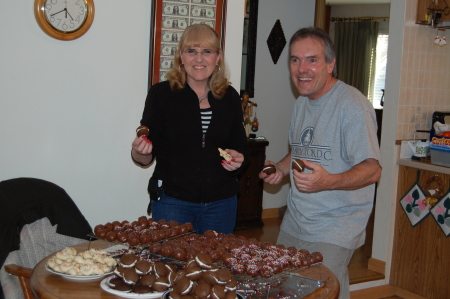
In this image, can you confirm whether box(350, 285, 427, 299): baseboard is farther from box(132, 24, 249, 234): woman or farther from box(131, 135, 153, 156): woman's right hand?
box(131, 135, 153, 156): woman's right hand

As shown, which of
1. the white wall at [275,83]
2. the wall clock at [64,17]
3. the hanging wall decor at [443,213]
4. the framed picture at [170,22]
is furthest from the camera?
the white wall at [275,83]

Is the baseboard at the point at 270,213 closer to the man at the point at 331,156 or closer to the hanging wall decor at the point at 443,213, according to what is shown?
the hanging wall decor at the point at 443,213

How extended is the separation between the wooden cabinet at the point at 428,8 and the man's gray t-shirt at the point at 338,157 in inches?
80.3

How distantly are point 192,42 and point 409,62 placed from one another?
2.16 metres

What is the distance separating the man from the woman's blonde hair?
41cm

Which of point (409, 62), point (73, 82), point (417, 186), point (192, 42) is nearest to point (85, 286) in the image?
point (192, 42)

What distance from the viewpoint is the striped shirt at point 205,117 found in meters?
2.49

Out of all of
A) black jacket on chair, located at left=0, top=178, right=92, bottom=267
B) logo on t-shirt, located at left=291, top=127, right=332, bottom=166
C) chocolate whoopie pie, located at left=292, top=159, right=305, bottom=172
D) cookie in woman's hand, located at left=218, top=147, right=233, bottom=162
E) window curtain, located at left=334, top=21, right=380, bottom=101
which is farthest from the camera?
window curtain, located at left=334, top=21, right=380, bottom=101

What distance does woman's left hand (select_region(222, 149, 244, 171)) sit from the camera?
95.2 inches

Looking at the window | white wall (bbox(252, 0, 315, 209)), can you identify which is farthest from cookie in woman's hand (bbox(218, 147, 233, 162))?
the window

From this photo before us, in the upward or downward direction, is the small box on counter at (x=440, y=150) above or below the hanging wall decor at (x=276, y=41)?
below

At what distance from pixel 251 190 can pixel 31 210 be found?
10.6 feet

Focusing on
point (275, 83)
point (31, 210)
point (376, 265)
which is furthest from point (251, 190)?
point (31, 210)

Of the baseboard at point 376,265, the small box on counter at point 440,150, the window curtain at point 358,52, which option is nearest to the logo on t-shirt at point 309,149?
the small box on counter at point 440,150
